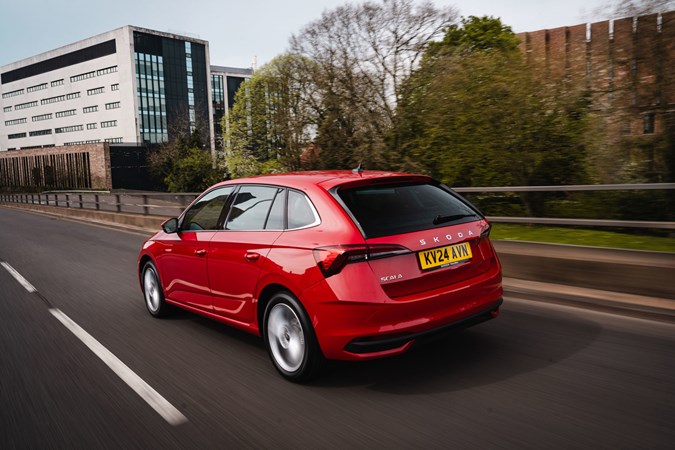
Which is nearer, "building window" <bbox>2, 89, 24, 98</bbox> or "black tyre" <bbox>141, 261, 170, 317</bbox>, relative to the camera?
"black tyre" <bbox>141, 261, 170, 317</bbox>

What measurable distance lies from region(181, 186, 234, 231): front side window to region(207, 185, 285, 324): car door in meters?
0.23

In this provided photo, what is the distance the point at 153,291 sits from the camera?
6.45m

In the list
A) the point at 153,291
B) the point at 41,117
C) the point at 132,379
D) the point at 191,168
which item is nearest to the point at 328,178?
the point at 132,379

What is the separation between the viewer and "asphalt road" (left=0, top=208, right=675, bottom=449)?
3.22 m

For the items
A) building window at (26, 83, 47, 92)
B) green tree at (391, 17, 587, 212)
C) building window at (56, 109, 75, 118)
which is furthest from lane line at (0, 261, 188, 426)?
building window at (26, 83, 47, 92)

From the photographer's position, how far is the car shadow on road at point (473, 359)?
157 inches

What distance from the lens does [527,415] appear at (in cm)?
335

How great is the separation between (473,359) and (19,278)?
8.32 metres

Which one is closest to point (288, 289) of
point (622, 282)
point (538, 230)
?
point (622, 282)

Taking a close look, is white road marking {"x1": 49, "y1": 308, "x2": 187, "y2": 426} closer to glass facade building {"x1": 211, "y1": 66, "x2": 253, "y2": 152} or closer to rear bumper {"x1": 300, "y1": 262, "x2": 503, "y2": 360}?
rear bumper {"x1": 300, "y1": 262, "x2": 503, "y2": 360}

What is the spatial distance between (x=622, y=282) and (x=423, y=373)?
3077 mm

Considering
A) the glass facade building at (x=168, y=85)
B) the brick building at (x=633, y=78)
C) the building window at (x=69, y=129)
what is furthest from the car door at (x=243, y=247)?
the building window at (x=69, y=129)

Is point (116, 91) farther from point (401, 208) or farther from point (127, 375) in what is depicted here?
point (401, 208)

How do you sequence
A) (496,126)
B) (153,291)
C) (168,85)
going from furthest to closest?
(168,85) → (496,126) → (153,291)
